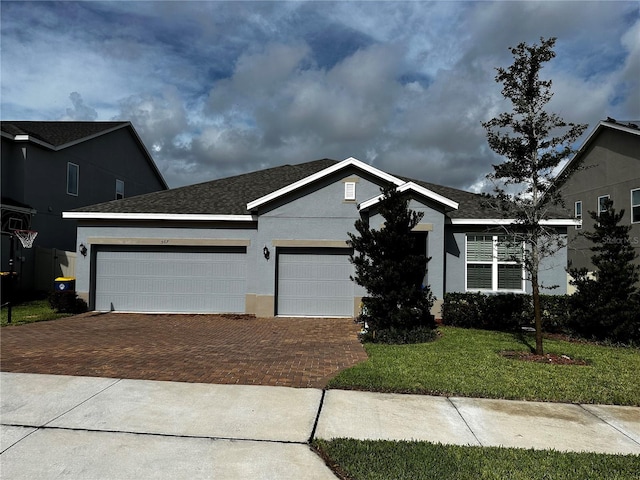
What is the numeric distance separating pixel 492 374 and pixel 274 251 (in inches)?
333

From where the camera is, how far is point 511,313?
40.7ft

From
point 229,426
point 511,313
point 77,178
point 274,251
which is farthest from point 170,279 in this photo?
point 511,313

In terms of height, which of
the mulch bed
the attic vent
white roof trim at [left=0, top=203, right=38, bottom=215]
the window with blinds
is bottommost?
the mulch bed

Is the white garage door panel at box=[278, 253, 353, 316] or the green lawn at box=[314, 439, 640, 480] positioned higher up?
the white garage door panel at box=[278, 253, 353, 316]

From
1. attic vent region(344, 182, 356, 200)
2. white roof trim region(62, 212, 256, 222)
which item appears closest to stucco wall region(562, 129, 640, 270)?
attic vent region(344, 182, 356, 200)

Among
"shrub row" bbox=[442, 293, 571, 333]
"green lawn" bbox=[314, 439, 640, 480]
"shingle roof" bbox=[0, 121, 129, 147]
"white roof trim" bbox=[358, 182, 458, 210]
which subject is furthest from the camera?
"shingle roof" bbox=[0, 121, 129, 147]

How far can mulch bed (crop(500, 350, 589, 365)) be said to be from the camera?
8250 millimetres

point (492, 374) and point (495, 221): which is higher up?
point (495, 221)

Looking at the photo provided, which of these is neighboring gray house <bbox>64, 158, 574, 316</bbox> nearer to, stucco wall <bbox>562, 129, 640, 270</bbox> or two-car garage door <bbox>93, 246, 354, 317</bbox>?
two-car garage door <bbox>93, 246, 354, 317</bbox>

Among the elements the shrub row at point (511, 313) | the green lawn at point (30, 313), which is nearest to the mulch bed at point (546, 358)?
the shrub row at point (511, 313)

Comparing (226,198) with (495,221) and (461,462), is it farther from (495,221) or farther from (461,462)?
(461,462)

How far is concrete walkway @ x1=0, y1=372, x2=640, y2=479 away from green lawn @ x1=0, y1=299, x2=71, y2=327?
22.8ft

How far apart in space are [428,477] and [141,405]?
3.67 meters

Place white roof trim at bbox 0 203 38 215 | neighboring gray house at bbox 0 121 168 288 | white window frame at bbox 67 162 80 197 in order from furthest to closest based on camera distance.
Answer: white window frame at bbox 67 162 80 197, neighboring gray house at bbox 0 121 168 288, white roof trim at bbox 0 203 38 215
